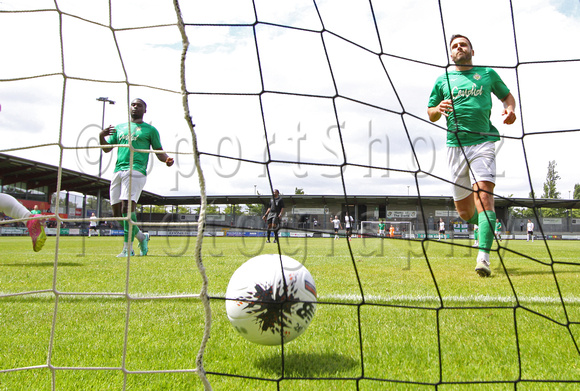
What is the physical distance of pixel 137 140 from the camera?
5.28m

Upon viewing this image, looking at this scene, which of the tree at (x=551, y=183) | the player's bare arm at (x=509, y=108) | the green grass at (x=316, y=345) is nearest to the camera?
the green grass at (x=316, y=345)

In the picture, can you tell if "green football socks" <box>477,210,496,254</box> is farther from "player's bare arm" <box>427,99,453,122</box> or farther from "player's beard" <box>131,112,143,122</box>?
"player's beard" <box>131,112,143,122</box>

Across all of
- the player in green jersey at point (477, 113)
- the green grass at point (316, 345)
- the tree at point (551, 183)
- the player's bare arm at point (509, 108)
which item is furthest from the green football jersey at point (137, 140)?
the tree at point (551, 183)

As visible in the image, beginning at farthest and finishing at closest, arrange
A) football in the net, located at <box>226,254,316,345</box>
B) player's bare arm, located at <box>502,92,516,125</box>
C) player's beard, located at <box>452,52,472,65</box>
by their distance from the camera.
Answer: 1. player's beard, located at <box>452,52,472,65</box>
2. player's bare arm, located at <box>502,92,516,125</box>
3. football in the net, located at <box>226,254,316,345</box>

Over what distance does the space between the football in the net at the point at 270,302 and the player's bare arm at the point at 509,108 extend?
94.5 inches

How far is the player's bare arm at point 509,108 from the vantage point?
3414mm

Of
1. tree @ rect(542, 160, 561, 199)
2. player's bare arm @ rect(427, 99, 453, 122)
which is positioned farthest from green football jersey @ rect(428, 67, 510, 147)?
tree @ rect(542, 160, 561, 199)

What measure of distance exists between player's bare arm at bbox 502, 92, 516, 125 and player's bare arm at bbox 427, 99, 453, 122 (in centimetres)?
46

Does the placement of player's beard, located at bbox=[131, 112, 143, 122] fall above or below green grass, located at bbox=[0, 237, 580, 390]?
above

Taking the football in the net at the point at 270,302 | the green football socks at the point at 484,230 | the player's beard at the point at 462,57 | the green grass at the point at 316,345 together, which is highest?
the player's beard at the point at 462,57

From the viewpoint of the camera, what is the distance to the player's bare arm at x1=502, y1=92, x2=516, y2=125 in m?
3.41

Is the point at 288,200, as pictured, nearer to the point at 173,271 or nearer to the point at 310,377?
the point at 173,271

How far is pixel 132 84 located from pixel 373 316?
72.1 inches

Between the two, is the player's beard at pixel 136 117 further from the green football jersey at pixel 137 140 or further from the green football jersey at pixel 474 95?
the green football jersey at pixel 474 95
